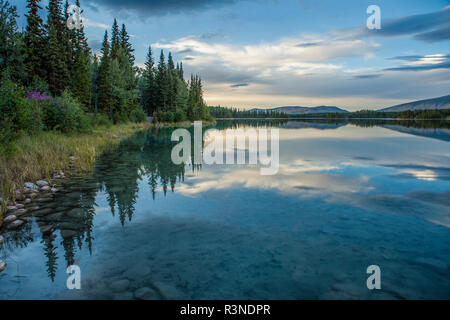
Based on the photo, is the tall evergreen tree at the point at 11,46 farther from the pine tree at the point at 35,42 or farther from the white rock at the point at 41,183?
the white rock at the point at 41,183

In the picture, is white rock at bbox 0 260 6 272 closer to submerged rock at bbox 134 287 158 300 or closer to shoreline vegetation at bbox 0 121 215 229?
shoreline vegetation at bbox 0 121 215 229

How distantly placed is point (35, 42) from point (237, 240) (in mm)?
A: 47698

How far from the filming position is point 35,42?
40.6 metres

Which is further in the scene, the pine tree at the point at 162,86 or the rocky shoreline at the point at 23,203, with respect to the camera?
the pine tree at the point at 162,86

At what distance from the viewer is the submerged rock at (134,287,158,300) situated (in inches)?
185

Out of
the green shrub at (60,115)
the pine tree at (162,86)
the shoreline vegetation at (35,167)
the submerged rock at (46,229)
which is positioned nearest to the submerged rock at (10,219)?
the shoreline vegetation at (35,167)

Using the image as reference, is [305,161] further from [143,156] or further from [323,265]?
[323,265]

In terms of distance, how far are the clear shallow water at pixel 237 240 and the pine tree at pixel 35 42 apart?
36414 mm

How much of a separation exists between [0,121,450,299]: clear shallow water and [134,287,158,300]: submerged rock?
7cm

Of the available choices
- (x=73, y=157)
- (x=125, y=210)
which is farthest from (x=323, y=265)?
(x=73, y=157)

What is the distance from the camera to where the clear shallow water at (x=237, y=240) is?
505 cm

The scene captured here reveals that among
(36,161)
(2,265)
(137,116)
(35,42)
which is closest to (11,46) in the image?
(35,42)

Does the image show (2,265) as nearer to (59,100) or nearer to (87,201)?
(87,201)
